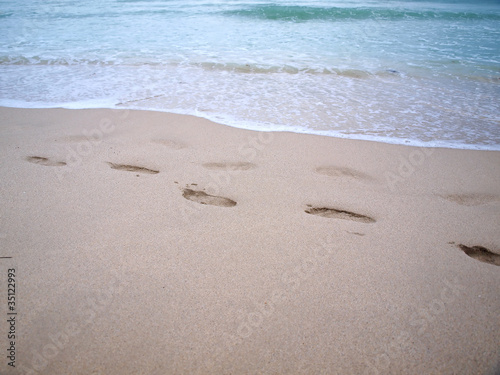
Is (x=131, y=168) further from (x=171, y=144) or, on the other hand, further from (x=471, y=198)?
(x=471, y=198)

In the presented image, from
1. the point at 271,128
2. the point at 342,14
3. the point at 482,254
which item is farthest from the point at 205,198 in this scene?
Result: the point at 342,14

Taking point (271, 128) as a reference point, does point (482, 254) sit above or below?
below

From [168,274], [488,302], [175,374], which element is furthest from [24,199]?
[488,302]

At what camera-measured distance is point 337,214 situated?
81.0 inches

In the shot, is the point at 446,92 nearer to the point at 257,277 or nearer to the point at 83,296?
the point at 257,277

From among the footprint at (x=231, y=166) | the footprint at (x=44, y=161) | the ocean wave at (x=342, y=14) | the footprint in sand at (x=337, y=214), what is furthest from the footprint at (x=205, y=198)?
the ocean wave at (x=342, y=14)

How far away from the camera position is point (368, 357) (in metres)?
1.25

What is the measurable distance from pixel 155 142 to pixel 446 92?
4084 millimetres

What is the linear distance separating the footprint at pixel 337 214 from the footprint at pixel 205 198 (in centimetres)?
52

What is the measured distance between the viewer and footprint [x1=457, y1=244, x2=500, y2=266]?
172 cm

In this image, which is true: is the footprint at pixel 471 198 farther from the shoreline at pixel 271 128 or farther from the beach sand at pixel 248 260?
the shoreline at pixel 271 128

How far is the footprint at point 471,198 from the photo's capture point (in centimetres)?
220

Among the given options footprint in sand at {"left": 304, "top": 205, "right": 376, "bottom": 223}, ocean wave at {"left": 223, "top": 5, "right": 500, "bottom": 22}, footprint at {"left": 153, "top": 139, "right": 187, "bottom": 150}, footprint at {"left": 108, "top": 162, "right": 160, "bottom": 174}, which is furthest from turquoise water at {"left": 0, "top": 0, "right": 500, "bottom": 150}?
ocean wave at {"left": 223, "top": 5, "right": 500, "bottom": 22}

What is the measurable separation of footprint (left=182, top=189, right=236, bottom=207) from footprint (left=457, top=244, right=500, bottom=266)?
1.37 m
